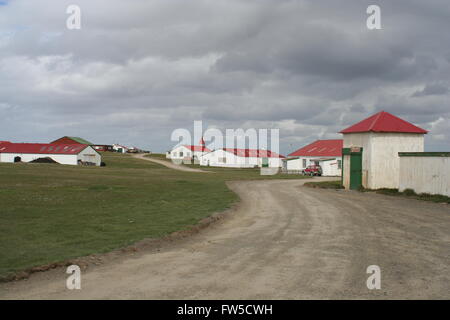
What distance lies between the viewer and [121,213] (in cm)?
1844

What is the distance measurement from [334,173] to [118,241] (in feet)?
183

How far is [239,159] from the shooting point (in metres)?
102

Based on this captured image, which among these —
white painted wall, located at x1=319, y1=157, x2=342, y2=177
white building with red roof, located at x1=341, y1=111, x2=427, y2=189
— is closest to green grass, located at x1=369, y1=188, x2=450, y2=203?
white building with red roof, located at x1=341, y1=111, x2=427, y2=189

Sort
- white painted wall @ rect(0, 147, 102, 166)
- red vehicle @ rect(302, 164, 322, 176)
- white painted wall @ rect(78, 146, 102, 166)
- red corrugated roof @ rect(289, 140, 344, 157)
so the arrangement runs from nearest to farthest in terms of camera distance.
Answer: red vehicle @ rect(302, 164, 322, 176)
red corrugated roof @ rect(289, 140, 344, 157)
white painted wall @ rect(0, 147, 102, 166)
white painted wall @ rect(78, 146, 102, 166)

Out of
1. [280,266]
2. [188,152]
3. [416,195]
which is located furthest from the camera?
[188,152]

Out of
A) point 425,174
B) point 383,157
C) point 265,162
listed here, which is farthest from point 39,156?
point 425,174

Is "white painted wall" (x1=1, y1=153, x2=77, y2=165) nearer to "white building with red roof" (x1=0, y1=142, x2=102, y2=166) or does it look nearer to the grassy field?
"white building with red roof" (x1=0, y1=142, x2=102, y2=166)

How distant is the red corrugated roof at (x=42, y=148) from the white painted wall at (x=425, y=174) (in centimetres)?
7004

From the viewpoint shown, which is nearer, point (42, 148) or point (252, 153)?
point (42, 148)

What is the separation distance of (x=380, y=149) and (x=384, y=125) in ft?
6.26

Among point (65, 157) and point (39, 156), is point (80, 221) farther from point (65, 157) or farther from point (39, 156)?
point (39, 156)

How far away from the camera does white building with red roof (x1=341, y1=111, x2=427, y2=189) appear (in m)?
32.1

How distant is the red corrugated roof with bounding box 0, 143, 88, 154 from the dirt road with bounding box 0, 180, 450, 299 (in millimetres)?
77570
